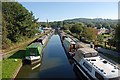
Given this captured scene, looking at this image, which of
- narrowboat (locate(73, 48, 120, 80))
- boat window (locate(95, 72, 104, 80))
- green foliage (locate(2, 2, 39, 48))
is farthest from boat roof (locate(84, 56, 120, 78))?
green foliage (locate(2, 2, 39, 48))

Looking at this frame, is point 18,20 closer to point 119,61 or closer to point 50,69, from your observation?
point 50,69

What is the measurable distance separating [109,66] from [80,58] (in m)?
5.98

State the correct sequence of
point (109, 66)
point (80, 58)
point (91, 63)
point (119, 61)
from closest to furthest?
point (109, 66), point (91, 63), point (80, 58), point (119, 61)

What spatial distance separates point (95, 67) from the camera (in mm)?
18969

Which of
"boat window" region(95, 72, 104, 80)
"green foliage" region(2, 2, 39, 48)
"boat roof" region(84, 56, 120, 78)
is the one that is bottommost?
"boat window" region(95, 72, 104, 80)

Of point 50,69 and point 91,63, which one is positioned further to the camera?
point 50,69

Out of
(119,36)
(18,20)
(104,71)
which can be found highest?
(18,20)

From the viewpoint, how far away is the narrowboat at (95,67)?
Answer: 55.5ft

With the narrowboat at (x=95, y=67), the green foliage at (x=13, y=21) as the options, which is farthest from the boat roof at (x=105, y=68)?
the green foliage at (x=13, y=21)

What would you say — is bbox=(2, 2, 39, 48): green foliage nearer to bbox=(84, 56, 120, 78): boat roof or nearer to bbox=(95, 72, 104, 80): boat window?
bbox=(84, 56, 120, 78): boat roof

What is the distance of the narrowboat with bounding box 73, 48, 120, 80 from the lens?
16.9 metres

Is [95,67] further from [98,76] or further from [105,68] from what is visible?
[98,76]

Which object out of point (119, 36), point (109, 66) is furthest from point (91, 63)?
point (119, 36)

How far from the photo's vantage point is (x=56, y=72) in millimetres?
25500
